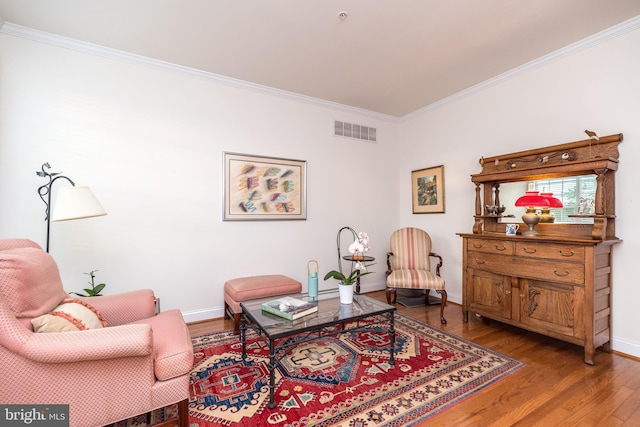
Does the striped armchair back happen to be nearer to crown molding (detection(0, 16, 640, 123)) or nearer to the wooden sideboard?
the wooden sideboard

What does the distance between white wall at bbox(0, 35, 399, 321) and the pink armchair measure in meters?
1.37

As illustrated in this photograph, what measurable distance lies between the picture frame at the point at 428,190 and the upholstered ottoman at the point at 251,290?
243cm

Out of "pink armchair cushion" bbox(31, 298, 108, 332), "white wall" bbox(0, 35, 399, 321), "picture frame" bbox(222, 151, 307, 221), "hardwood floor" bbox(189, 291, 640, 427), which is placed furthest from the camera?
"picture frame" bbox(222, 151, 307, 221)

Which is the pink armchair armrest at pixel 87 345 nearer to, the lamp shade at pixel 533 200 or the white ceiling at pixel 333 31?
the white ceiling at pixel 333 31

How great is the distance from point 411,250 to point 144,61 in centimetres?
393

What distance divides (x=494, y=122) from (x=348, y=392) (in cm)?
344

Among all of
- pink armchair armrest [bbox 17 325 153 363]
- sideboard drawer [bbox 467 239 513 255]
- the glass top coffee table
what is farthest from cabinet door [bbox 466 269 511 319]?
pink armchair armrest [bbox 17 325 153 363]

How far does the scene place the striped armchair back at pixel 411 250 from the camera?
12.8ft

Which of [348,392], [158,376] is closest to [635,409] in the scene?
[348,392]

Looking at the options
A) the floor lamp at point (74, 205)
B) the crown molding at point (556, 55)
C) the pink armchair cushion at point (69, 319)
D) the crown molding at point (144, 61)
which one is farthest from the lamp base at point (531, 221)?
the floor lamp at point (74, 205)

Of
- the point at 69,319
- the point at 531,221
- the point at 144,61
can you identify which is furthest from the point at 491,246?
the point at 144,61

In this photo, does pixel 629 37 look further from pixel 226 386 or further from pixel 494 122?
pixel 226 386

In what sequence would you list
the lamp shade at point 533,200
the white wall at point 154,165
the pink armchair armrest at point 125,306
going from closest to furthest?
the pink armchair armrest at point 125,306 < the white wall at point 154,165 < the lamp shade at point 533,200

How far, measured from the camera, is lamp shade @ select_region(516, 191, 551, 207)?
2.90m
